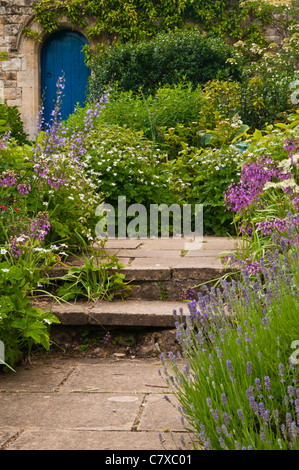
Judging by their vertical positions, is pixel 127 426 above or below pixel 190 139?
below

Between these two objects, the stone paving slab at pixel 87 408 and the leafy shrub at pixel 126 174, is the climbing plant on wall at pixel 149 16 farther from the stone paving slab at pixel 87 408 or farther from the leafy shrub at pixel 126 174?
the stone paving slab at pixel 87 408

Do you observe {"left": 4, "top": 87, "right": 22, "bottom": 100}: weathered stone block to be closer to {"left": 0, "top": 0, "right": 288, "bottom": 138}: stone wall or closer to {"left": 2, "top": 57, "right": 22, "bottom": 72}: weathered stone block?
{"left": 0, "top": 0, "right": 288, "bottom": 138}: stone wall

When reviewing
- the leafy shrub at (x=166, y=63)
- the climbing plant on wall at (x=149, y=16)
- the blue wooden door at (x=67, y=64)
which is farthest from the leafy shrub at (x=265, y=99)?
the blue wooden door at (x=67, y=64)

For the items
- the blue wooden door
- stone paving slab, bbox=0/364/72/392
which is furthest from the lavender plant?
the blue wooden door

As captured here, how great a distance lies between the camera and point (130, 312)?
3164 mm

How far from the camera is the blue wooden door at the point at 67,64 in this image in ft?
34.4

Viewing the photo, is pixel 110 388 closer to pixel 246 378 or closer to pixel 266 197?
pixel 246 378

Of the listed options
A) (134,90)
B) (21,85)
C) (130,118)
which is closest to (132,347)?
(130,118)

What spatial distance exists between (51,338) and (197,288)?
98cm

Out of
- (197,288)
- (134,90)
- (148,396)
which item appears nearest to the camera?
(148,396)

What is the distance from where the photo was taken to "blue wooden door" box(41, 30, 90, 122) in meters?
10.5

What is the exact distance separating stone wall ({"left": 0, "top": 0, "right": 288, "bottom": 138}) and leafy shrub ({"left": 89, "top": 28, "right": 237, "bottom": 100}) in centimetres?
182

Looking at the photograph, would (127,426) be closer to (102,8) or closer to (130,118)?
(130,118)

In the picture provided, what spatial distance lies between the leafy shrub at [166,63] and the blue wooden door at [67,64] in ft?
5.05
